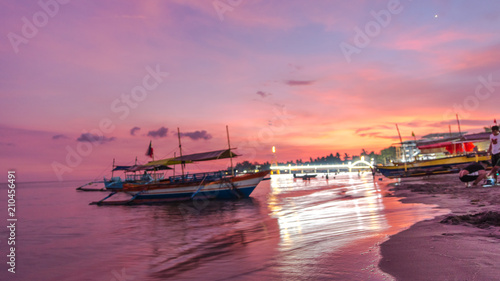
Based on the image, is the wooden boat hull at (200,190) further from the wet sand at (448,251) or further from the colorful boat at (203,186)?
the wet sand at (448,251)

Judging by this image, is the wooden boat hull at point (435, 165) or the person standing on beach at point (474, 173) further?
the wooden boat hull at point (435, 165)

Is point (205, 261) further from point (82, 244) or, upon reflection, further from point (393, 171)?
point (393, 171)

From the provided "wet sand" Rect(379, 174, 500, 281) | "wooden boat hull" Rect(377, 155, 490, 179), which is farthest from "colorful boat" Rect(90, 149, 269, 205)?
"wet sand" Rect(379, 174, 500, 281)

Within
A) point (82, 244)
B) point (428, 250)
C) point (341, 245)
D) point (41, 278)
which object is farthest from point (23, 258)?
point (428, 250)

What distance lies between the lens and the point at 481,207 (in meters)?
8.73

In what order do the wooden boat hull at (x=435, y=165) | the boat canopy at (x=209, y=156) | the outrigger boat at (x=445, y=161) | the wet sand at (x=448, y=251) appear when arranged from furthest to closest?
the outrigger boat at (x=445, y=161) < the wooden boat hull at (x=435, y=165) < the boat canopy at (x=209, y=156) < the wet sand at (x=448, y=251)

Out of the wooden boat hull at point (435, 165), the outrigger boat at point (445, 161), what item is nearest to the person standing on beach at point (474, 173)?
the outrigger boat at point (445, 161)

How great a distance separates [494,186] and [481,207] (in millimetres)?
5482

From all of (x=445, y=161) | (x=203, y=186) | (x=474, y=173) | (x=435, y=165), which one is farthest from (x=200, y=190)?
(x=445, y=161)

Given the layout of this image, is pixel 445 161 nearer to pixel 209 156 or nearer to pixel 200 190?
pixel 209 156

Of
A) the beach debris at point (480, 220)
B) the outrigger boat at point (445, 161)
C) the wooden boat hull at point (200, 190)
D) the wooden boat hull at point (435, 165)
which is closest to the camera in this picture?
the beach debris at point (480, 220)

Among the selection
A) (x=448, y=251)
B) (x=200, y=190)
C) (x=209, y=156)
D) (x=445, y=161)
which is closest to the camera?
(x=448, y=251)

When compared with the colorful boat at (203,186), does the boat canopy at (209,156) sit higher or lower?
higher

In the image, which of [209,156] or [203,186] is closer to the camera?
[203,186]
